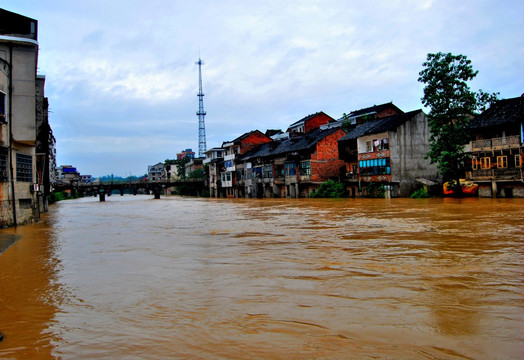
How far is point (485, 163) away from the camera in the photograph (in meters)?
36.8

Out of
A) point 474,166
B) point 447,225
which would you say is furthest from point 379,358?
point 474,166

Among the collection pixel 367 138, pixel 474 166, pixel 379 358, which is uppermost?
pixel 367 138

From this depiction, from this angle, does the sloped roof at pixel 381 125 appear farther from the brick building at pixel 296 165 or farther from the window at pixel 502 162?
the window at pixel 502 162

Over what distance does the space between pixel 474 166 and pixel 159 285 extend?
37.0m

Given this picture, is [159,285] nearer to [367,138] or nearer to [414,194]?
[414,194]

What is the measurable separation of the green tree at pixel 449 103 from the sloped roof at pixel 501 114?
1.21 meters

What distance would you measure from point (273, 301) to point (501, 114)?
37.1 metres

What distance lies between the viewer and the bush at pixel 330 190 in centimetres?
4988

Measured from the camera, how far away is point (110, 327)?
596cm

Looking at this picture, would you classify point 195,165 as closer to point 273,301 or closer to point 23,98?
point 23,98

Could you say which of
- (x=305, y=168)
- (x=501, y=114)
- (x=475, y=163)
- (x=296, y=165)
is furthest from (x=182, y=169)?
(x=501, y=114)

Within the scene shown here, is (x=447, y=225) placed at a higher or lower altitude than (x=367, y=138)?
lower

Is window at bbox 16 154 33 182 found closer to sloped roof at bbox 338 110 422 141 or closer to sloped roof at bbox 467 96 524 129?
sloped roof at bbox 338 110 422 141

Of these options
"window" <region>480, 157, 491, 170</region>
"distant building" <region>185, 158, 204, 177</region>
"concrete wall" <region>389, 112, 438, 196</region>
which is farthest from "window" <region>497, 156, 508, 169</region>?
"distant building" <region>185, 158, 204, 177</region>
